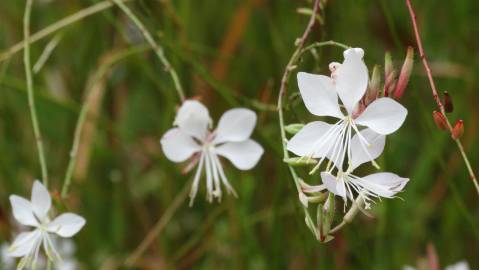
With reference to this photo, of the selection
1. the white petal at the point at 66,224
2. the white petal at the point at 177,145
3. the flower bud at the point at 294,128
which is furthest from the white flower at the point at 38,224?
the flower bud at the point at 294,128

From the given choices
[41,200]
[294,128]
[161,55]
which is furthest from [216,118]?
[294,128]

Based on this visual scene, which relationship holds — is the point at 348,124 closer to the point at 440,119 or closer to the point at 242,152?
the point at 440,119

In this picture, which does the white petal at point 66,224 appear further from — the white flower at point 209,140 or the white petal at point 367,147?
the white petal at point 367,147

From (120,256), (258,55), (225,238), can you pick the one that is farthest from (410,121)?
(120,256)

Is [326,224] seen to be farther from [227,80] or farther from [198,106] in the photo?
[227,80]

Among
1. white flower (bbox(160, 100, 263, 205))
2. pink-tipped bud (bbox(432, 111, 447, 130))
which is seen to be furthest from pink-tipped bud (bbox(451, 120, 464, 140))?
white flower (bbox(160, 100, 263, 205))

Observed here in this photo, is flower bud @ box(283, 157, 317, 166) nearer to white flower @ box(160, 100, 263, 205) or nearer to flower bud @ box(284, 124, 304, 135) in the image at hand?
flower bud @ box(284, 124, 304, 135)
